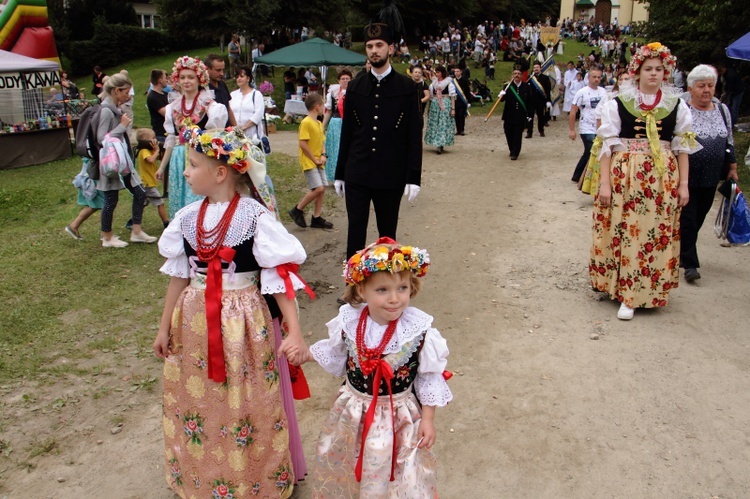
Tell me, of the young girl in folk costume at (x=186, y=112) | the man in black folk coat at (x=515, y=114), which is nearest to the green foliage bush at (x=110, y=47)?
the man in black folk coat at (x=515, y=114)

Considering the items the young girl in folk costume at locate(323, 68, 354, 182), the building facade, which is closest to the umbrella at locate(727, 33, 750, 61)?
the young girl in folk costume at locate(323, 68, 354, 182)

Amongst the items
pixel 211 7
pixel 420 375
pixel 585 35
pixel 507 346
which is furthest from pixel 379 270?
pixel 585 35

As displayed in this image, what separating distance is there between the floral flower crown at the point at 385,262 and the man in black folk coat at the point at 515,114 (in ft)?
35.5

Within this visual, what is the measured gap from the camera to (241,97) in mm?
8164

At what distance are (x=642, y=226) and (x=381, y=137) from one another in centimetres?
229

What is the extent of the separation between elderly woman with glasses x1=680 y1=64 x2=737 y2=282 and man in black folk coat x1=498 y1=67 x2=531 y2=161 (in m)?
6.69

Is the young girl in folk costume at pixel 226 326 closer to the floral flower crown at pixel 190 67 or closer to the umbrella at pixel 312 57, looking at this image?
the floral flower crown at pixel 190 67

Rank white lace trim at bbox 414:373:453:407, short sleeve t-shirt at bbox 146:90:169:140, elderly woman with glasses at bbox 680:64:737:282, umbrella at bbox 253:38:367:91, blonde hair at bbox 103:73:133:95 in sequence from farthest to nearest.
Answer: umbrella at bbox 253:38:367:91 < short sleeve t-shirt at bbox 146:90:169:140 < blonde hair at bbox 103:73:133:95 < elderly woman with glasses at bbox 680:64:737:282 < white lace trim at bbox 414:373:453:407

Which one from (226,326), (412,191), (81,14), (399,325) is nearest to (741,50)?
(412,191)

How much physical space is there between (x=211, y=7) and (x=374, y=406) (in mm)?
31523

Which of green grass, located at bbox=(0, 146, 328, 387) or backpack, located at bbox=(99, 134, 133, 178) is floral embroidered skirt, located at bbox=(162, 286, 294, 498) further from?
backpack, located at bbox=(99, 134, 133, 178)

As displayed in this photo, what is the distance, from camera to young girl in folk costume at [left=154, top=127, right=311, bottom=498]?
2973 mm

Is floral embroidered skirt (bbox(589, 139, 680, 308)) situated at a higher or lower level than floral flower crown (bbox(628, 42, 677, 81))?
lower

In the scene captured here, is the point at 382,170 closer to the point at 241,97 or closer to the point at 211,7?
the point at 241,97
